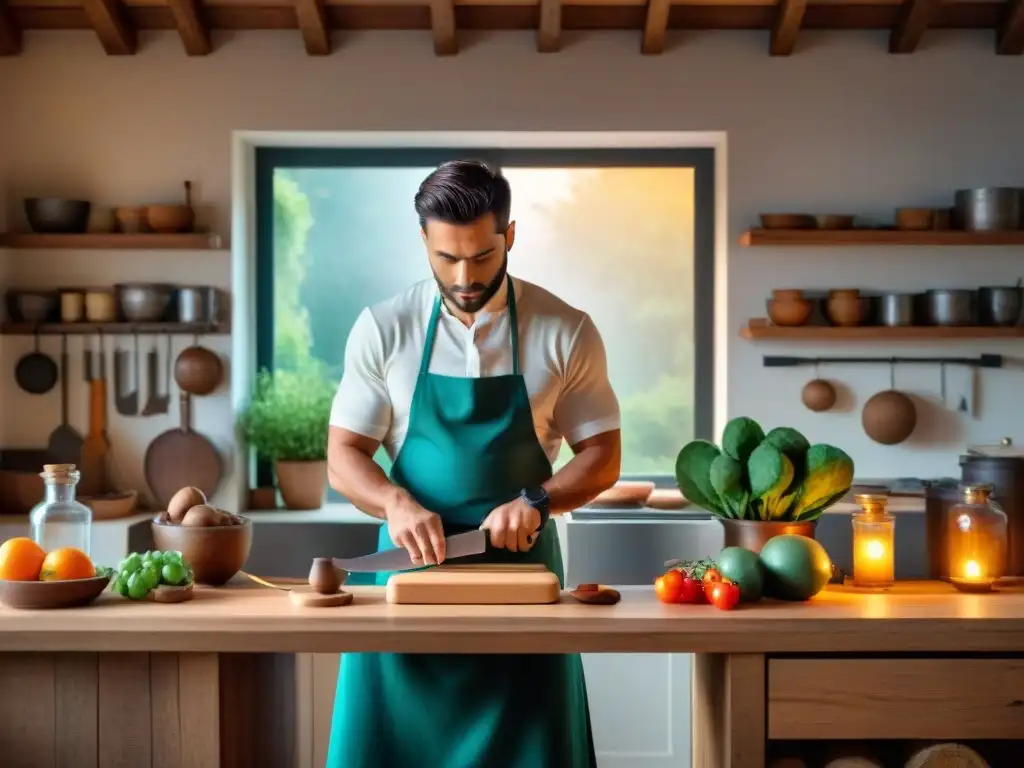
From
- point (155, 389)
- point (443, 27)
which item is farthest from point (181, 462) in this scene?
point (443, 27)

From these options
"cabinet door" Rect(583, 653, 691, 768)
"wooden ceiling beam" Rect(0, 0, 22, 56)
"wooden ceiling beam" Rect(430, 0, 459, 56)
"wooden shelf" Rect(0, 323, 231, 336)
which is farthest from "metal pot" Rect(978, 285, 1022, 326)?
"wooden ceiling beam" Rect(0, 0, 22, 56)

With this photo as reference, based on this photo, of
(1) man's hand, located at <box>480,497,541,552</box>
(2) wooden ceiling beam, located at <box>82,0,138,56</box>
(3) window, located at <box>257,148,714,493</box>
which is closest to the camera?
(1) man's hand, located at <box>480,497,541,552</box>

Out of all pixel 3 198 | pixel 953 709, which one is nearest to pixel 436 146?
pixel 3 198

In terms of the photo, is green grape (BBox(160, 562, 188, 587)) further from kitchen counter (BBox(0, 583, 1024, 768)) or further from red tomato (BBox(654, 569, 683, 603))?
red tomato (BBox(654, 569, 683, 603))

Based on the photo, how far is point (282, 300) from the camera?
533cm

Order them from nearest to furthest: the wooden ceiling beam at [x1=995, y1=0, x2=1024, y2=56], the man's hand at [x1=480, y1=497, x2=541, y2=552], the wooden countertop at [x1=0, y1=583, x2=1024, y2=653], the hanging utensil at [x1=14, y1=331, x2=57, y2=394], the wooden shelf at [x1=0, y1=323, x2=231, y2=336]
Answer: the wooden countertop at [x1=0, y1=583, x2=1024, y2=653] → the man's hand at [x1=480, y1=497, x2=541, y2=552] → the wooden ceiling beam at [x1=995, y1=0, x2=1024, y2=56] → the wooden shelf at [x1=0, y1=323, x2=231, y2=336] → the hanging utensil at [x1=14, y1=331, x2=57, y2=394]

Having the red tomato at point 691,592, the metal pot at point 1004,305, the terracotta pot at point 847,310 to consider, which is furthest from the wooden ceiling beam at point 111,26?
the metal pot at point 1004,305

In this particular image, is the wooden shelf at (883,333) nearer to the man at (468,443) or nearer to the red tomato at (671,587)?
the man at (468,443)

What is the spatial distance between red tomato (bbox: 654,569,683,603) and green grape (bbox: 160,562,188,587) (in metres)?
0.95

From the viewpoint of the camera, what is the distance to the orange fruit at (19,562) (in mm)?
2352

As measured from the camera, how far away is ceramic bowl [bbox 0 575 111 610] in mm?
2316

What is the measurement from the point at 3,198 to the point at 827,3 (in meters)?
3.40

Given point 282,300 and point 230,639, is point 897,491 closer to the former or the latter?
point 282,300

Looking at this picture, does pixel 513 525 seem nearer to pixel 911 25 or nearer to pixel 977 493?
pixel 977 493
